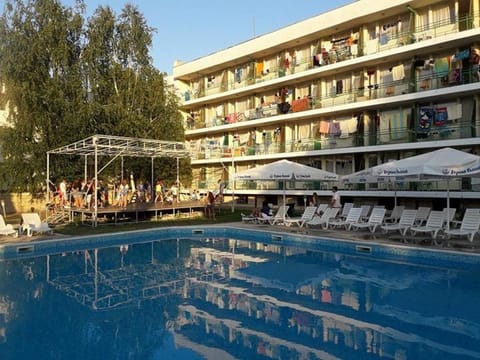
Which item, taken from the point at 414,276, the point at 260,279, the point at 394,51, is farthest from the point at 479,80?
the point at 260,279

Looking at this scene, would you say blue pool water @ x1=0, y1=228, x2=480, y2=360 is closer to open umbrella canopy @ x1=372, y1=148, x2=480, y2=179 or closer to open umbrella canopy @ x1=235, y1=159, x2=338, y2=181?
open umbrella canopy @ x1=372, y1=148, x2=480, y2=179

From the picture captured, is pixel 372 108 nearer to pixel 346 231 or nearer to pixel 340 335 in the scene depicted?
pixel 346 231

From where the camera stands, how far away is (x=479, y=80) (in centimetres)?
2009

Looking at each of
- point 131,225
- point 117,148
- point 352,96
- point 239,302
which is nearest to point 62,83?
point 117,148

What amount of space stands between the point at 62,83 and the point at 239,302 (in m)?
22.0

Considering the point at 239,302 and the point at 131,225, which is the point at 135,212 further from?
the point at 239,302

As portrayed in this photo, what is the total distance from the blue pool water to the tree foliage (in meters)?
12.8

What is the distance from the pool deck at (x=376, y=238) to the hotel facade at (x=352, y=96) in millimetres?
5070

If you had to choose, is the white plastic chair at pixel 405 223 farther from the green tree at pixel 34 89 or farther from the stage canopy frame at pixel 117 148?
the green tree at pixel 34 89

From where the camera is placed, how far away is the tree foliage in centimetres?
2472

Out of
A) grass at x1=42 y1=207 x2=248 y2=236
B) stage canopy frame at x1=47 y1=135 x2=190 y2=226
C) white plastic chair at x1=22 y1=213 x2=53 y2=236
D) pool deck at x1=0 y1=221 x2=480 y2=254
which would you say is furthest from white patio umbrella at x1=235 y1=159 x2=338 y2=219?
white plastic chair at x1=22 y1=213 x2=53 y2=236

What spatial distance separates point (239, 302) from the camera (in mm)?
8227

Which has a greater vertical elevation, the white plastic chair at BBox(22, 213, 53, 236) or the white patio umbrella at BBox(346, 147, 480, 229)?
the white patio umbrella at BBox(346, 147, 480, 229)

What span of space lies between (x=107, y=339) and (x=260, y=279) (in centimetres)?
454
